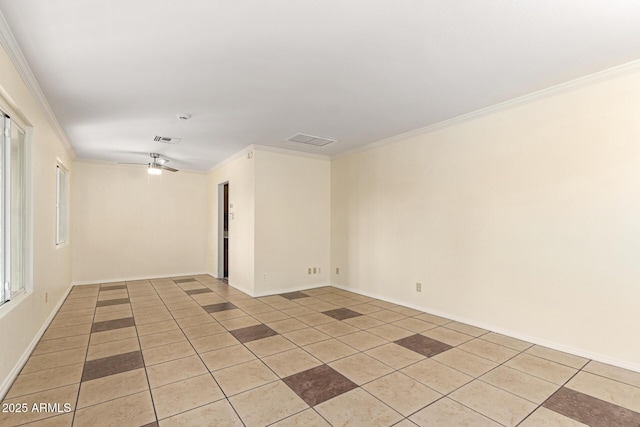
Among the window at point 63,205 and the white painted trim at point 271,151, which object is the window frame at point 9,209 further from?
the white painted trim at point 271,151

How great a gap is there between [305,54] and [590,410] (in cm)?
322

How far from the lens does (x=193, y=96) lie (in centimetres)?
321

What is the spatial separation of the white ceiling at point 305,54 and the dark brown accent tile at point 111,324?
2.54 metres

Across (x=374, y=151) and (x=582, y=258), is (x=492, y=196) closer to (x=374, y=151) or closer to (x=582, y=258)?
(x=582, y=258)

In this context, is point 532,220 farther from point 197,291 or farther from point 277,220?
point 197,291

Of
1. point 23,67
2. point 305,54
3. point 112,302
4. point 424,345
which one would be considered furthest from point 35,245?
point 424,345

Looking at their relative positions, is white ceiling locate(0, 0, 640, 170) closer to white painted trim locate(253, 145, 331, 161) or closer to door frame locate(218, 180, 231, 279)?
white painted trim locate(253, 145, 331, 161)

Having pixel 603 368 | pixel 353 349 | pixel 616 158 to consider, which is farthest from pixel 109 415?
pixel 616 158

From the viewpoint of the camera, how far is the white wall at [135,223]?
248 inches

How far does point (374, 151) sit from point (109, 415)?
454 centimetres

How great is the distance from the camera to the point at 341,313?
4.27 metres

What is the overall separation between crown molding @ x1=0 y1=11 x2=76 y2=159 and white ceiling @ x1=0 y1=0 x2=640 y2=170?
0.05m

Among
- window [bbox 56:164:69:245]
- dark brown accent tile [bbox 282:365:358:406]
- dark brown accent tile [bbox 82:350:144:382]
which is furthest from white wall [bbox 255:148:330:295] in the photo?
window [bbox 56:164:69:245]

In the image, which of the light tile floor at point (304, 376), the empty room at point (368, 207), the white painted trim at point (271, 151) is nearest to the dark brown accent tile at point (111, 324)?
the light tile floor at point (304, 376)
